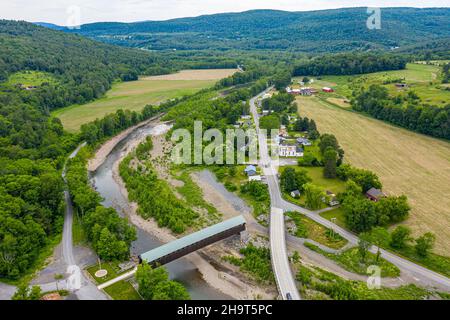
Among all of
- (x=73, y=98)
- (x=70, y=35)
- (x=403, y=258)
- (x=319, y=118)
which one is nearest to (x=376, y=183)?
(x=403, y=258)

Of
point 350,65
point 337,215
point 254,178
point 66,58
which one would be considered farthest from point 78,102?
point 350,65

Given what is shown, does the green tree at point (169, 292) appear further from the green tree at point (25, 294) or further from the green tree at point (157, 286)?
the green tree at point (25, 294)

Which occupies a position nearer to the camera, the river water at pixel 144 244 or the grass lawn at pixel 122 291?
the grass lawn at pixel 122 291

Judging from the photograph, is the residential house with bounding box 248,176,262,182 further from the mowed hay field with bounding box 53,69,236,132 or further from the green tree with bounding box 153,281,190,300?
the mowed hay field with bounding box 53,69,236,132

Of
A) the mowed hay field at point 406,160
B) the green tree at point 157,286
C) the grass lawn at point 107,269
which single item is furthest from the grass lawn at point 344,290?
the grass lawn at point 107,269

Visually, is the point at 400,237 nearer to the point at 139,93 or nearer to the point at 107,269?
the point at 107,269

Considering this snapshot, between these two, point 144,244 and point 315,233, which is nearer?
point 144,244
